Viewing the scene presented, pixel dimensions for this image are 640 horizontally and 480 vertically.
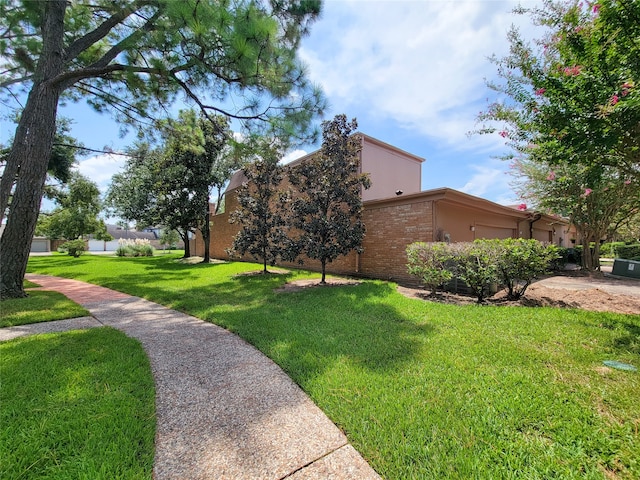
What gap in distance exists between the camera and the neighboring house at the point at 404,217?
28.5ft

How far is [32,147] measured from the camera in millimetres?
5906

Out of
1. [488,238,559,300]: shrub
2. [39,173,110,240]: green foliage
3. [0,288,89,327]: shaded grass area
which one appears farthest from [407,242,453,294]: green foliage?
[39,173,110,240]: green foliage

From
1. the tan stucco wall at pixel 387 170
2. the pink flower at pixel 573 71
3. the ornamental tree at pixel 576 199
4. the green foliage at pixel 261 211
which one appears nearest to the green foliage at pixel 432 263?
the pink flower at pixel 573 71

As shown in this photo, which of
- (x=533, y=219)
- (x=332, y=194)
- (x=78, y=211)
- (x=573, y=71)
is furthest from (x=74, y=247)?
(x=533, y=219)

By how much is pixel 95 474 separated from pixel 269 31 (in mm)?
5740

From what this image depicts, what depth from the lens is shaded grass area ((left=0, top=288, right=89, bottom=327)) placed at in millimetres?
4668

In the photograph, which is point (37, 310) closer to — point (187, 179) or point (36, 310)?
point (36, 310)

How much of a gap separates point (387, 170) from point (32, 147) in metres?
11.6

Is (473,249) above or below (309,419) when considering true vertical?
above

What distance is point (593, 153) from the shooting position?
13.7 ft

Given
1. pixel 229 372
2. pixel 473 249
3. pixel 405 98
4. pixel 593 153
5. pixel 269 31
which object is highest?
pixel 405 98

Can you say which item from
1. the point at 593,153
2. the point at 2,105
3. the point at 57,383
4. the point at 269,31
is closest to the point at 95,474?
the point at 57,383

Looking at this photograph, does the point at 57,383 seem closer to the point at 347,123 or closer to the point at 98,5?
the point at 98,5

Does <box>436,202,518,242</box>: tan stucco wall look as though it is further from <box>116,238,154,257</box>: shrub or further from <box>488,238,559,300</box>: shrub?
<box>116,238,154,257</box>: shrub
